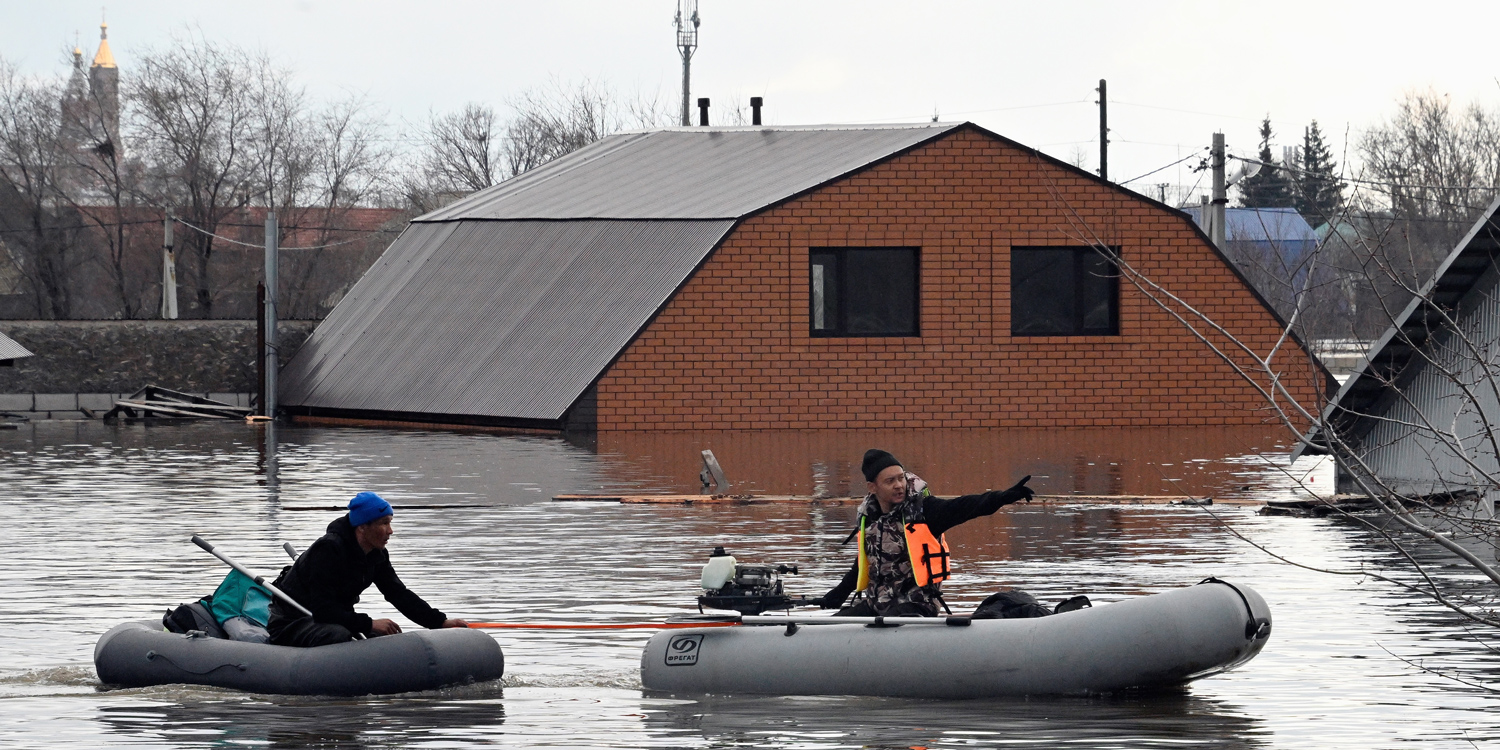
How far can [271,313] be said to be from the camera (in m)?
38.2

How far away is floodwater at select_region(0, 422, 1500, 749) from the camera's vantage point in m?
9.96

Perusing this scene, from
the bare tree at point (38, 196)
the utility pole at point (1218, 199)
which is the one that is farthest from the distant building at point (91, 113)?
the utility pole at point (1218, 199)

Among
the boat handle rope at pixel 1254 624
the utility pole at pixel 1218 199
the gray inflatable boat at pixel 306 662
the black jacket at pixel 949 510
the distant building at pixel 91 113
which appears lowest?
the gray inflatable boat at pixel 306 662

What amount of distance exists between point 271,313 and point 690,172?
8.21 meters

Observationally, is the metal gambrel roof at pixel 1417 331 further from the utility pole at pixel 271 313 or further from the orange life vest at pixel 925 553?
the utility pole at pixel 271 313

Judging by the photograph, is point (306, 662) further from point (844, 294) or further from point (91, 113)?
point (91, 113)

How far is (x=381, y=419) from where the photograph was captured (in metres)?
35.9

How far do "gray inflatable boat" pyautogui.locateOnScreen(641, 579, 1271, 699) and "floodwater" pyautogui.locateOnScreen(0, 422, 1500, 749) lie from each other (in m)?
0.14

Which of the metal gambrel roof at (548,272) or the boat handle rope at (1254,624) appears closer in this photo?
the boat handle rope at (1254,624)

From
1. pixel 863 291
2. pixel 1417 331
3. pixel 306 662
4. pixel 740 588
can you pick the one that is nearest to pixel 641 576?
pixel 740 588

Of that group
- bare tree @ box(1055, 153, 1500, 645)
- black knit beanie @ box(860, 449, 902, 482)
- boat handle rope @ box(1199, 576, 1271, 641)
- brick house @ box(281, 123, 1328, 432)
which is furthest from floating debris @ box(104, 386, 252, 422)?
boat handle rope @ box(1199, 576, 1271, 641)

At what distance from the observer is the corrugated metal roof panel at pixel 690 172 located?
116ft

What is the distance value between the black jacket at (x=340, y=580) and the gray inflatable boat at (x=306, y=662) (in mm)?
204

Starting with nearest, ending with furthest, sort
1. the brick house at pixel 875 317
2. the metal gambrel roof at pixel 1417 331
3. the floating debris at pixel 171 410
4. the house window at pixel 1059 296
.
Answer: the metal gambrel roof at pixel 1417 331
the brick house at pixel 875 317
the house window at pixel 1059 296
the floating debris at pixel 171 410
